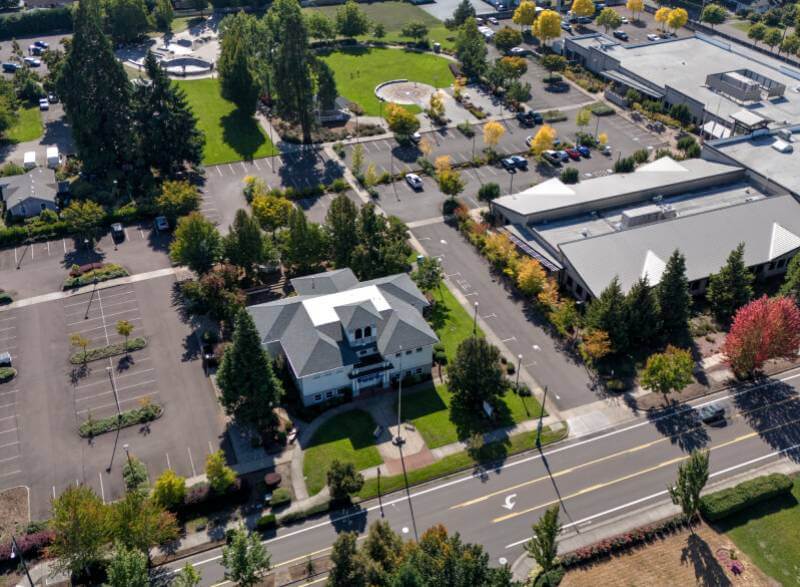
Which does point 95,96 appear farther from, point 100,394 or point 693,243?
point 693,243

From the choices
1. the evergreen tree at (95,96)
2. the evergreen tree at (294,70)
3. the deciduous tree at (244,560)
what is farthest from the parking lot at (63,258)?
the deciduous tree at (244,560)

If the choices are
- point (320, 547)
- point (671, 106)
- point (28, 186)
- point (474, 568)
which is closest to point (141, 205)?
point (28, 186)

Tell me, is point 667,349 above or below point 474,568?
below

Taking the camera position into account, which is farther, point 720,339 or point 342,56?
point 342,56

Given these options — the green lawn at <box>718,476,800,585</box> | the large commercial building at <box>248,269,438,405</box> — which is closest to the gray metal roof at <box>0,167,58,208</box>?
the large commercial building at <box>248,269,438,405</box>

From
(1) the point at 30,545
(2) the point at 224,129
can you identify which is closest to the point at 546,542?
(1) the point at 30,545

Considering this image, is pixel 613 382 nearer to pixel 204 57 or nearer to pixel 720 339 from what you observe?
pixel 720 339

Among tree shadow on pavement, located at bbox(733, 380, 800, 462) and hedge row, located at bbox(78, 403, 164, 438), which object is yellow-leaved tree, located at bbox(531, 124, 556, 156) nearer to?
tree shadow on pavement, located at bbox(733, 380, 800, 462)
